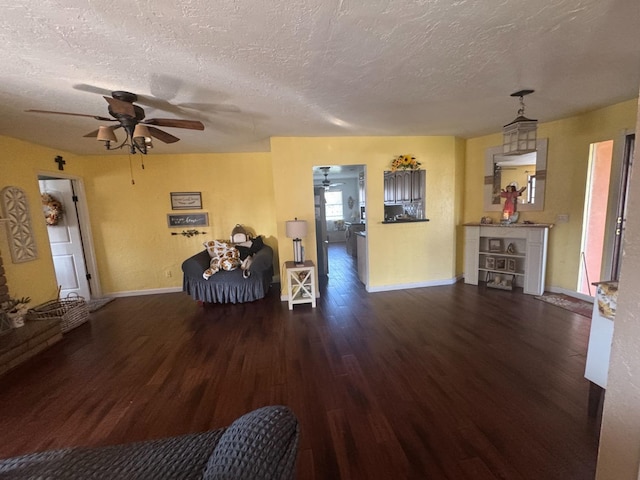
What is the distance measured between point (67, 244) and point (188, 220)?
1803 mm

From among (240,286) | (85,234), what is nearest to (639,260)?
(240,286)

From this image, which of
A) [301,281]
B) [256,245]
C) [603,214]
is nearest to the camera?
[603,214]

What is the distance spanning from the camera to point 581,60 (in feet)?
5.95

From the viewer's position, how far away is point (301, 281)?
3.62m

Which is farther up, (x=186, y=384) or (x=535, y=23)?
(x=535, y=23)

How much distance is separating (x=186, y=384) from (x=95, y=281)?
348 cm

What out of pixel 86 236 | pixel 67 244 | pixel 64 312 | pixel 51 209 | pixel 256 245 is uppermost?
pixel 51 209

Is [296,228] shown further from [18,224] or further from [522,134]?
[18,224]

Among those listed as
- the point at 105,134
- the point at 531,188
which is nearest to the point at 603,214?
the point at 531,188

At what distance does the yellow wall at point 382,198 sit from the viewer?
3.68 meters

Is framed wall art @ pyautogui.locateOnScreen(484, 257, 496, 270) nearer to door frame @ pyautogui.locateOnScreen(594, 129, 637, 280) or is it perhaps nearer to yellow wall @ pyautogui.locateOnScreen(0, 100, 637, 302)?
yellow wall @ pyautogui.locateOnScreen(0, 100, 637, 302)

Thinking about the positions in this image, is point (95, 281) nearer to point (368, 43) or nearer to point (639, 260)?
point (368, 43)

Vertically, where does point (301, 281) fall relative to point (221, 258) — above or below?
below

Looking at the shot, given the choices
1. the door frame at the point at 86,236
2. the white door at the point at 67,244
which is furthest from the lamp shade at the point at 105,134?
the white door at the point at 67,244
